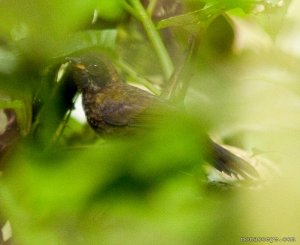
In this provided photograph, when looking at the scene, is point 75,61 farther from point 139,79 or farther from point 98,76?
point 98,76

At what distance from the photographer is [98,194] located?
69 cm

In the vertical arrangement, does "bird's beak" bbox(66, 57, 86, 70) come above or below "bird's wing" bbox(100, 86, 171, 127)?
below

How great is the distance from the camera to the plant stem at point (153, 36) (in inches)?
62.5

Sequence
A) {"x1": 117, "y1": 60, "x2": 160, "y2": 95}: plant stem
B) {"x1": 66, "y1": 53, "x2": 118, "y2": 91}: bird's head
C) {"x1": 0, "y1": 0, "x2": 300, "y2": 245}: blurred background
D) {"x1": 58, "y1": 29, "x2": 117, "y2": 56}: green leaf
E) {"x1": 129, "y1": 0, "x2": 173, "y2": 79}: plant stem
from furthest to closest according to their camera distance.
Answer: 1. {"x1": 66, "y1": 53, "x2": 118, "y2": 91}: bird's head
2. {"x1": 117, "y1": 60, "x2": 160, "y2": 95}: plant stem
3. {"x1": 129, "y1": 0, "x2": 173, "y2": 79}: plant stem
4. {"x1": 58, "y1": 29, "x2": 117, "y2": 56}: green leaf
5. {"x1": 0, "y1": 0, "x2": 300, "y2": 245}: blurred background

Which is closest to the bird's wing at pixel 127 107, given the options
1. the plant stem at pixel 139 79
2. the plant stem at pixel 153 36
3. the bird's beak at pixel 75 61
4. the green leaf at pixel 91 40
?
the bird's beak at pixel 75 61

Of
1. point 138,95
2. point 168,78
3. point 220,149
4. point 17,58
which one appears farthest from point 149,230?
point 138,95

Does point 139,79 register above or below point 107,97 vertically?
below

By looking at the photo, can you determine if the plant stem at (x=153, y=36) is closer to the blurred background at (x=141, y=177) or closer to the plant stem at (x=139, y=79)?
the plant stem at (x=139, y=79)

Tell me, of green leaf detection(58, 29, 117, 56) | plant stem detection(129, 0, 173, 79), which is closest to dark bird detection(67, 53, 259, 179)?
plant stem detection(129, 0, 173, 79)

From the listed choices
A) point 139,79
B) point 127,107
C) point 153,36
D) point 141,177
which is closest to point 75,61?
point 139,79

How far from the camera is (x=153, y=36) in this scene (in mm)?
1741

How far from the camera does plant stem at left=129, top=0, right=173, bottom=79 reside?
1.59m

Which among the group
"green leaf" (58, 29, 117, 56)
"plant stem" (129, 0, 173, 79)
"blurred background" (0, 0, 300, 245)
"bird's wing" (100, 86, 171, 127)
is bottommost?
"blurred background" (0, 0, 300, 245)

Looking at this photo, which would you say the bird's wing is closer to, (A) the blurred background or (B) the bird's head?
(B) the bird's head
